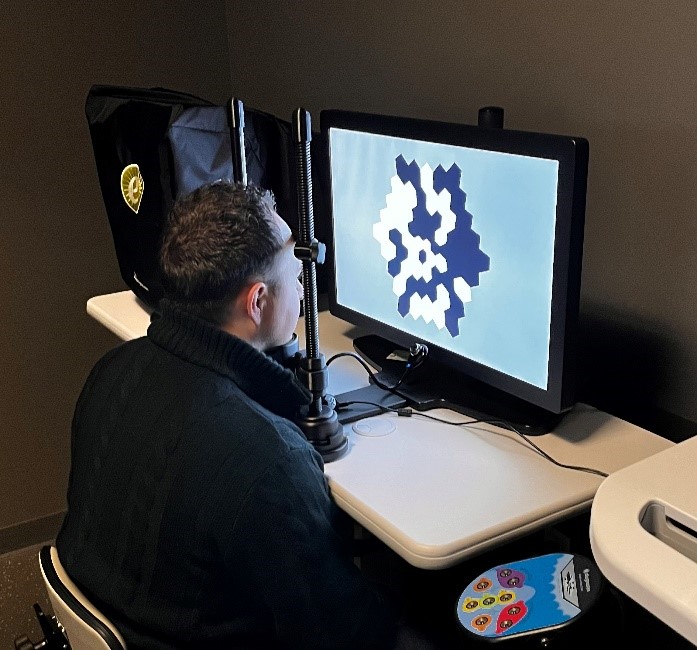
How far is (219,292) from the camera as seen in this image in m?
1.20

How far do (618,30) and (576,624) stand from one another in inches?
35.0

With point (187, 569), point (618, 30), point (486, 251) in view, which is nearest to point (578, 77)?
point (618, 30)

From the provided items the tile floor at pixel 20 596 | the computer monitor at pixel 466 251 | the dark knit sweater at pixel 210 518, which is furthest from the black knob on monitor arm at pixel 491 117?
the tile floor at pixel 20 596

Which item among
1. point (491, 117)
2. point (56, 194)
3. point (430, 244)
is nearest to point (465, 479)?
point (430, 244)

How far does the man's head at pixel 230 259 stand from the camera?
1.20 meters

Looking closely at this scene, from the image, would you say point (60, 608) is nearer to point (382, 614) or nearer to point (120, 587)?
point (120, 587)

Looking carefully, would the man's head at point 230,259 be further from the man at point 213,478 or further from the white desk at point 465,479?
the white desk at point 465,479

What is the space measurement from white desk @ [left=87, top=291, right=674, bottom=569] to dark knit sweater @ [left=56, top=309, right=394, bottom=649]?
0.08 metres

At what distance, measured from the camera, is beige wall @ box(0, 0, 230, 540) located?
2160mm

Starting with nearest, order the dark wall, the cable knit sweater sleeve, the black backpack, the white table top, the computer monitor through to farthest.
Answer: the white table top, the cable knit sweater sleeve, the computer monitor, the dark wall, the black backpack

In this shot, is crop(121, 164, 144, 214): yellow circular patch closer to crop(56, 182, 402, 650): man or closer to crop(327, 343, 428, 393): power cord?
crop(56, 182, 402, 650): man

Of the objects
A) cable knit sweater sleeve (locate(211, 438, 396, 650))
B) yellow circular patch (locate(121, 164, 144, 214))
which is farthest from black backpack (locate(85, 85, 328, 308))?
cable knit sweater sleeve (locate(211, 438, 396, 650))

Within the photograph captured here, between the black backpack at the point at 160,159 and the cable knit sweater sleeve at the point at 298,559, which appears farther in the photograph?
the black backpack at the point at 160,159

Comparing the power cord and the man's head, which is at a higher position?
the man's head
